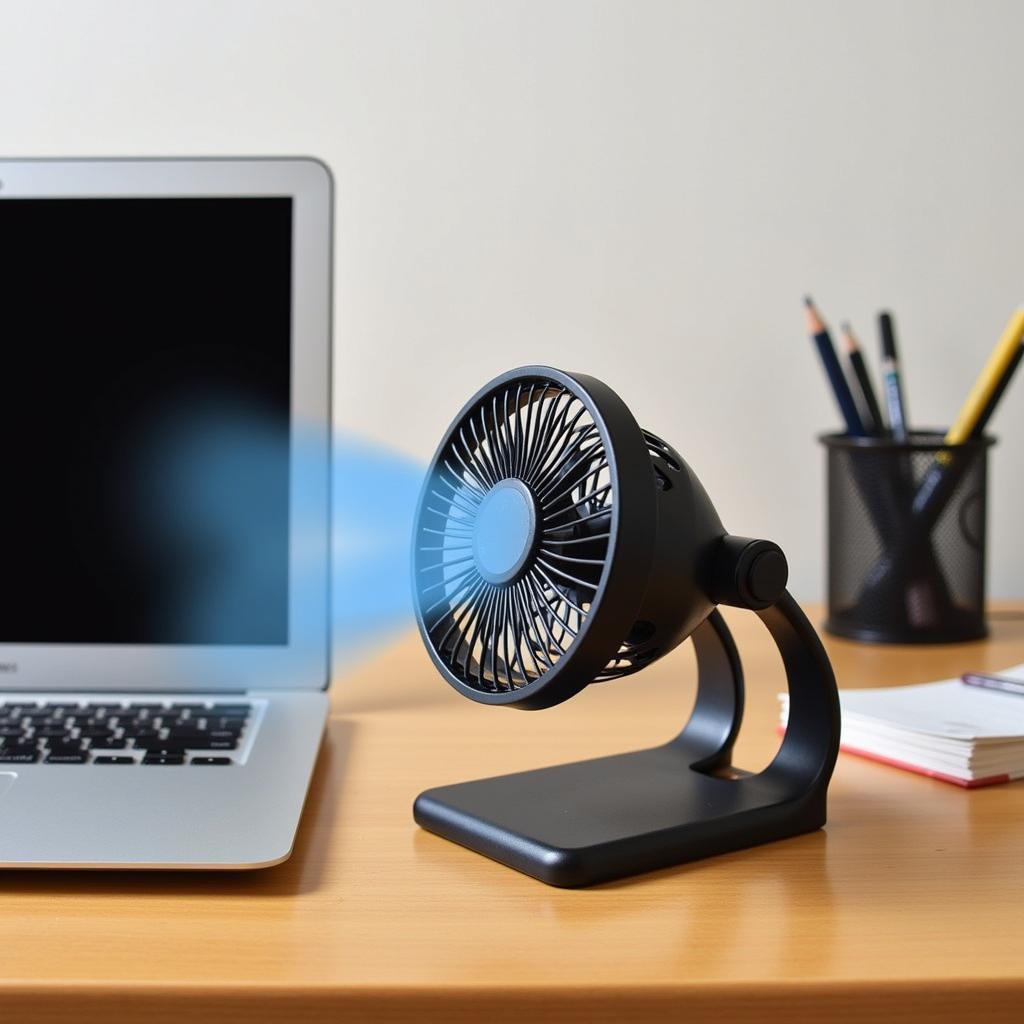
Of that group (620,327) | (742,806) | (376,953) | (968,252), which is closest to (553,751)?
(742,806)

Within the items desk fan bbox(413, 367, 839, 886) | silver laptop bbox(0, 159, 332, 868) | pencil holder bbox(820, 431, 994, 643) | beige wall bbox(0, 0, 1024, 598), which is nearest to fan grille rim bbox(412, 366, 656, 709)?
desk fan bbox(413, 367, 839, 886)

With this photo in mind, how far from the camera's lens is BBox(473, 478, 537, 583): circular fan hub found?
53cm

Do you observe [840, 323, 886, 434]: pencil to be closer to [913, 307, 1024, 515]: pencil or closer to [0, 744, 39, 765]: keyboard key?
[913, 307, 1024, 515]: pencil

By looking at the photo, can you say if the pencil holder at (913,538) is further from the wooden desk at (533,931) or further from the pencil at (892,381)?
the wooden desk at (533,931)

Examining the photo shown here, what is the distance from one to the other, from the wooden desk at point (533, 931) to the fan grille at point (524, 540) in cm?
9

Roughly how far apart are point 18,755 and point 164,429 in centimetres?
25

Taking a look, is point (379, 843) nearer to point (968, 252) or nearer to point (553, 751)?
point (553, 751)

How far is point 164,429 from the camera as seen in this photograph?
2.65ft

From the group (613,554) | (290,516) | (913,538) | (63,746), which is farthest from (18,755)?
(913,538)

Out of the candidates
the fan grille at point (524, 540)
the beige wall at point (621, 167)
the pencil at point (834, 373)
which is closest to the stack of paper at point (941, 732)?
the fan grille at point (524, 540)

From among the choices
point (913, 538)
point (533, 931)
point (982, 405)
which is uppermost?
point (982, 405)

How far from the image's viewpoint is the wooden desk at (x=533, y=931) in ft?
1.36

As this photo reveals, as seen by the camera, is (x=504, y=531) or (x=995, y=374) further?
(x=995, y=374)

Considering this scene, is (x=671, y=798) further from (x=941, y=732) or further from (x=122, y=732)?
(x=122, y=732)
